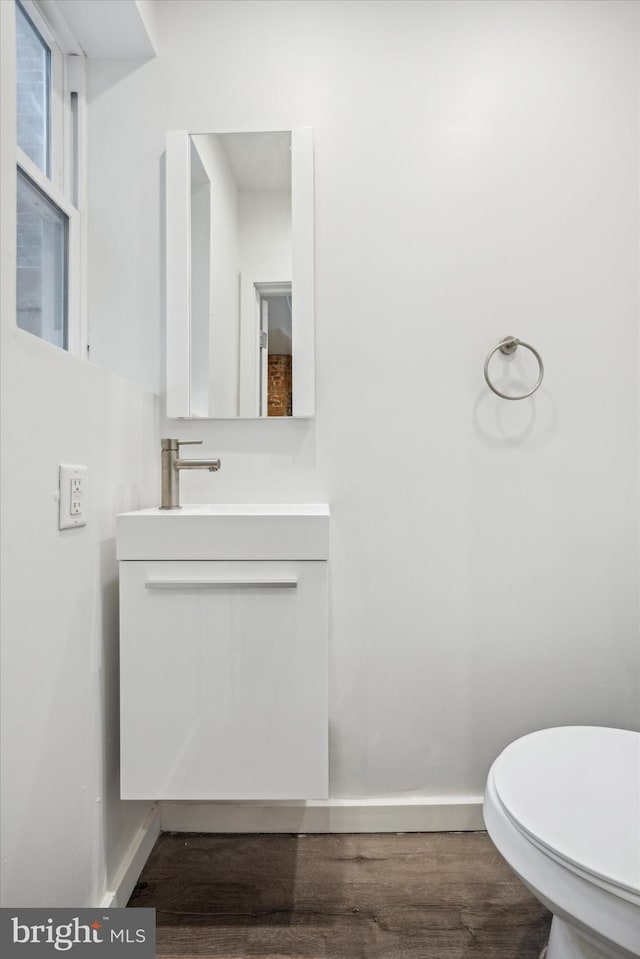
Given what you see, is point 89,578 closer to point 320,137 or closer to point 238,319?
point 238,319

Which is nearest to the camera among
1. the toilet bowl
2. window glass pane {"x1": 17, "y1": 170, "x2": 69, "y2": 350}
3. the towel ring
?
the toilet bowl

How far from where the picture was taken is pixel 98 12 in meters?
1.34

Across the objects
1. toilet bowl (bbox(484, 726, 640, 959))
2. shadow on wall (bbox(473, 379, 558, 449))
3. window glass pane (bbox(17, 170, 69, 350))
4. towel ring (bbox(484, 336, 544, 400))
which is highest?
window glass pane (bbox(17, 170, 69, 350))

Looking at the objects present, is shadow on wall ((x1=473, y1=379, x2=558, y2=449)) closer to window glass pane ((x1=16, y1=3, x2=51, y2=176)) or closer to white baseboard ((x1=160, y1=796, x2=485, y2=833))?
white baseboard ((x1=160, y1=796, x2=485, y2=833))

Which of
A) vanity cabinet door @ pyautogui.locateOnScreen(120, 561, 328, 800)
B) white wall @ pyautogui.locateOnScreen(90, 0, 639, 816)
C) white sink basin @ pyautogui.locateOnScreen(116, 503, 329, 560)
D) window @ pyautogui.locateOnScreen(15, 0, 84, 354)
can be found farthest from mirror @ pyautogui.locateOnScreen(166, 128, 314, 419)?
vanity cabinet door @ pyautogui.locateOnScreen(120, 561, 328, 800)

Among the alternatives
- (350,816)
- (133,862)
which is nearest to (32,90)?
(133,862)

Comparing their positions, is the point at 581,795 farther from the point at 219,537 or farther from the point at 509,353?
the point at 509,353

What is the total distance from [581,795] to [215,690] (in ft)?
2.29

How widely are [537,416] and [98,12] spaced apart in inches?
60.0

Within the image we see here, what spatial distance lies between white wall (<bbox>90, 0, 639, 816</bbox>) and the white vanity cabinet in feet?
1.30

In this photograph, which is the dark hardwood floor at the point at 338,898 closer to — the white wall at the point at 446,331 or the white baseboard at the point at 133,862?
the white baseboard at the point at 133,862

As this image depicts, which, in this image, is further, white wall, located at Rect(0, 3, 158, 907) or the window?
the window

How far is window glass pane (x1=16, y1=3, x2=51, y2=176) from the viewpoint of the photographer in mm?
1285

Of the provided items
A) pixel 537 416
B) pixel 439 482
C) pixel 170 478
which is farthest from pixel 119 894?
pixel 537 416
